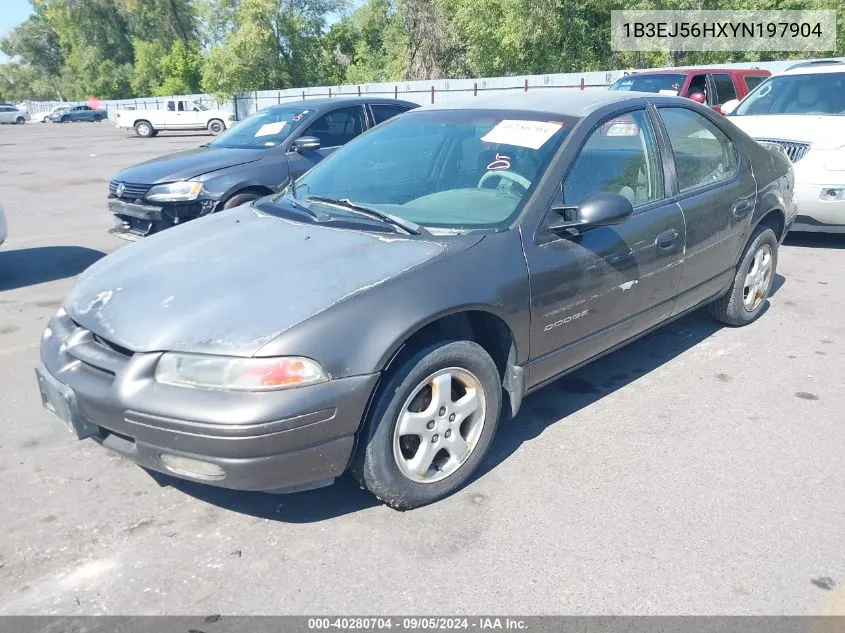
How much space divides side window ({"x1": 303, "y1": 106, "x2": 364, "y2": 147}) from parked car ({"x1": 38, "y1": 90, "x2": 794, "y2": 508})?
3842 mm

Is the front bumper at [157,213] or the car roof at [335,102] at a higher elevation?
the car roof at [335,102]

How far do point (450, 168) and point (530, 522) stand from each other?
6.01ft

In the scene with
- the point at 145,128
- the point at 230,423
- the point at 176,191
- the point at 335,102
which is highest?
the point at 145,128

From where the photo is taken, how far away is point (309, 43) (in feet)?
160

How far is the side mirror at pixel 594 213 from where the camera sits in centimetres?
328

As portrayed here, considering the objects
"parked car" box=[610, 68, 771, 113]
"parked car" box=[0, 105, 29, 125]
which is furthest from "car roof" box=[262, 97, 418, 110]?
"parked car" box=[0, 105, 29, 125]

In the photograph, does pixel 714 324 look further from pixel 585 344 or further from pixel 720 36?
pixel 720 36

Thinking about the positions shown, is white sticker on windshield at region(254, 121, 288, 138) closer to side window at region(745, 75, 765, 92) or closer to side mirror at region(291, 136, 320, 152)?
side mirror at region(291, 136, 320, 152)

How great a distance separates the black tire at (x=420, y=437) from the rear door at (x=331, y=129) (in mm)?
5172

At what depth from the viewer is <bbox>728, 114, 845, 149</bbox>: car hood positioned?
7.16 meters

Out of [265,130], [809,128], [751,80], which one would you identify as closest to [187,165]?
[265,130]

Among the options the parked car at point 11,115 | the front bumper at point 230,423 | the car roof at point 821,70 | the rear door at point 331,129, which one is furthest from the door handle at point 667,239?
the parked car at point 11,115

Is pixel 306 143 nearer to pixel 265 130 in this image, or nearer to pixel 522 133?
pixel 265 130

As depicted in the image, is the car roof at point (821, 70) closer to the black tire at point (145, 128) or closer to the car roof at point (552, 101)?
the car roof at point (552, 101)
